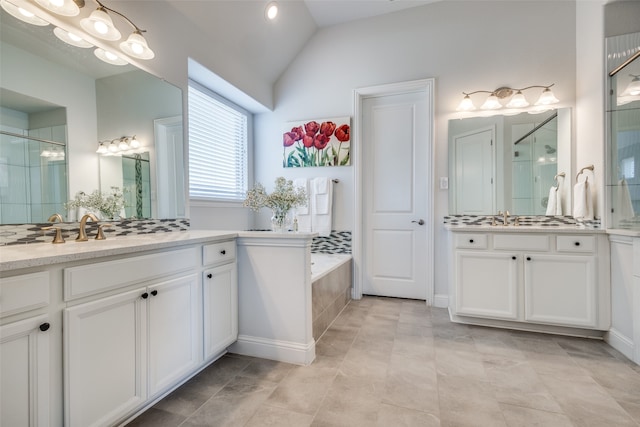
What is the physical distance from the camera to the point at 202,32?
2.38 metres

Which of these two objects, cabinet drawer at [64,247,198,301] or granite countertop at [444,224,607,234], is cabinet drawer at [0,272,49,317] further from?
granite countertop at [444,224,607,234]

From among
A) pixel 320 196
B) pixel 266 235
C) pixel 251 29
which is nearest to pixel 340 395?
pixel 266 235

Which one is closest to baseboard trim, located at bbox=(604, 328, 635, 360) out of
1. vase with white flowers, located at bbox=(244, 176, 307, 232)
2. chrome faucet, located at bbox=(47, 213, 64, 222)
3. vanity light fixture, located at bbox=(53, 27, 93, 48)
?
vase with white flowers, located at bbox=(244, 176, 307, 232)

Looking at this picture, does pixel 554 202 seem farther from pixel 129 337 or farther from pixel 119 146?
pixel 119 146

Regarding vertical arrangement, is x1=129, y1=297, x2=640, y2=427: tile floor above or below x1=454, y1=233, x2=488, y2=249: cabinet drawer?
below

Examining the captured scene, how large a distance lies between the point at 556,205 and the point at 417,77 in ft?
5.74

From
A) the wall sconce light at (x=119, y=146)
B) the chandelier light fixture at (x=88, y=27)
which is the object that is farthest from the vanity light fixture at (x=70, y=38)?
the wall sconce light at (x=119, y=146)

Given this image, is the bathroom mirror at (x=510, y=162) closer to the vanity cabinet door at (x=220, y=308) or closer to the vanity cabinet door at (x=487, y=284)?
the vanity cabinet door at (x=487, y=284)

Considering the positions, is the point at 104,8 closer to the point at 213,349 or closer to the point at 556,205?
the point at 213,349

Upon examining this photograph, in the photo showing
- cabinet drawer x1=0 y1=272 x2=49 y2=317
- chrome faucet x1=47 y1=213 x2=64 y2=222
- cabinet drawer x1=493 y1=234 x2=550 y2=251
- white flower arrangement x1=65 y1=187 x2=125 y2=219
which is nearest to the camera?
cabinet drawer x1=0 y1=272 x2=49 y2=317

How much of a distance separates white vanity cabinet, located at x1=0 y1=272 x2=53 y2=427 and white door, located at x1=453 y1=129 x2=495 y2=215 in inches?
118

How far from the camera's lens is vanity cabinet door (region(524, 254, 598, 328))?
2176 mm

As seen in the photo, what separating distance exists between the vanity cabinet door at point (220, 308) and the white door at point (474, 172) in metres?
2.21

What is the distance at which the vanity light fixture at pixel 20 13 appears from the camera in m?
1.33
